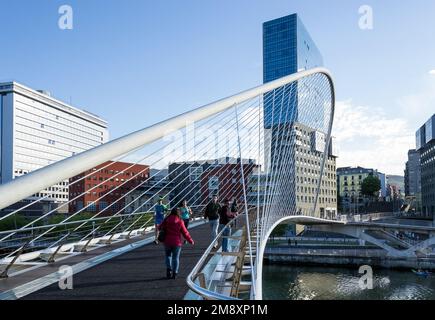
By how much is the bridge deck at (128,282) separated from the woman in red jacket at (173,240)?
0.53 feet

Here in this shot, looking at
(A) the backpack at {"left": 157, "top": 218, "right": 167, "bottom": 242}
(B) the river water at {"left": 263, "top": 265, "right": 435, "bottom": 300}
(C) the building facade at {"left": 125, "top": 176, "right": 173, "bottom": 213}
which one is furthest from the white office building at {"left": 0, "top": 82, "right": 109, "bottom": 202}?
(A) the backpack at {"left": 157, "top": 218, "right": 167, "bottom": 242}

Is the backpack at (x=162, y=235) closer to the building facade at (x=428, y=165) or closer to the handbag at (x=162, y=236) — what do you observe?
the handbag at (x=162, y=236)

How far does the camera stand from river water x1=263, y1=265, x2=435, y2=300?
26062 millimetres

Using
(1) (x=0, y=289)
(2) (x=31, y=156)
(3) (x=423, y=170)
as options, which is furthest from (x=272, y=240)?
(1) (x=0, y=289)

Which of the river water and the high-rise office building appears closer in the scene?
the high-rise office building

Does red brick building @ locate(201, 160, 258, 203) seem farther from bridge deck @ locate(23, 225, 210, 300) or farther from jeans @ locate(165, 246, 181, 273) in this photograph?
jeans @ locate(165, 246, 181, 273)

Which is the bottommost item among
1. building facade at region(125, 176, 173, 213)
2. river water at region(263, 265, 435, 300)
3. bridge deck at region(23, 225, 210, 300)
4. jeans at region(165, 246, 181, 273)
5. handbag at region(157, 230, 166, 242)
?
river water at region(263, 265, 435, 300)

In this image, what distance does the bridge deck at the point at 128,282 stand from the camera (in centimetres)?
518

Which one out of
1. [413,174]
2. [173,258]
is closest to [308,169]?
[173,258]

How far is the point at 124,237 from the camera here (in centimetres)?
1170

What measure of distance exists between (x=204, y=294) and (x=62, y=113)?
2873 inches

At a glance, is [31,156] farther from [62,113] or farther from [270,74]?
[270,74]

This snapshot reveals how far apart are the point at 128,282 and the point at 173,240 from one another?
0.83 meters

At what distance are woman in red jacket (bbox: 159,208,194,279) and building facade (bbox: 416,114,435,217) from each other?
6611cm
